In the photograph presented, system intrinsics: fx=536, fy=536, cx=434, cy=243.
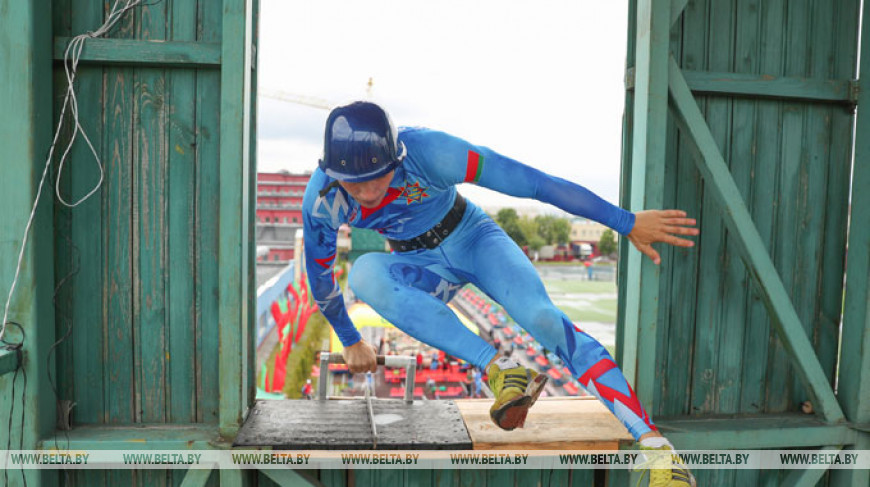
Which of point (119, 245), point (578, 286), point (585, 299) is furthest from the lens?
point (578, 286)

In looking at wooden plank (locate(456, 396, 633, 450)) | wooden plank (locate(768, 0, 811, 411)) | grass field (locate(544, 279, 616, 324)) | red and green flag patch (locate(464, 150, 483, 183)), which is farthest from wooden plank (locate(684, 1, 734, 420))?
grass field (locate(544, 279, 616, 324))

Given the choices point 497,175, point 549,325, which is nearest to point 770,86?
point 497,175

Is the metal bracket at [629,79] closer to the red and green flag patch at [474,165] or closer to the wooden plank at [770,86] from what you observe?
the wooden plank at [770,86]

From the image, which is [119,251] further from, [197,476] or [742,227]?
[742,227]

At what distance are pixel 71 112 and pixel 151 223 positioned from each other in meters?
0.57

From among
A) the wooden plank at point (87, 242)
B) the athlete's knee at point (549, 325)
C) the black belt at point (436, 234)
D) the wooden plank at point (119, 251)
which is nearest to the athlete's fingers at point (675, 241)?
the athlete's knee at point (549, 325)

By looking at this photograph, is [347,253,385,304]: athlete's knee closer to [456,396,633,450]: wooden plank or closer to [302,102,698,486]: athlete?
[302,102,698,486]: athlete

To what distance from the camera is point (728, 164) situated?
270cm

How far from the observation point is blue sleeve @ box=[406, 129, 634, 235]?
2.19 m

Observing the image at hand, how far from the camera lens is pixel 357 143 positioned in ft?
6.51

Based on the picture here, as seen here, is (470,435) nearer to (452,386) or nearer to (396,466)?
(396,466)

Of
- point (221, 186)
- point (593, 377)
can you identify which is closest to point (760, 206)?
point (593, 377)

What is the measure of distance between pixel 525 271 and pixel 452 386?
32.3 ft

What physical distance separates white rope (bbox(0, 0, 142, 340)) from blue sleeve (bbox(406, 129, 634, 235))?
138cm
